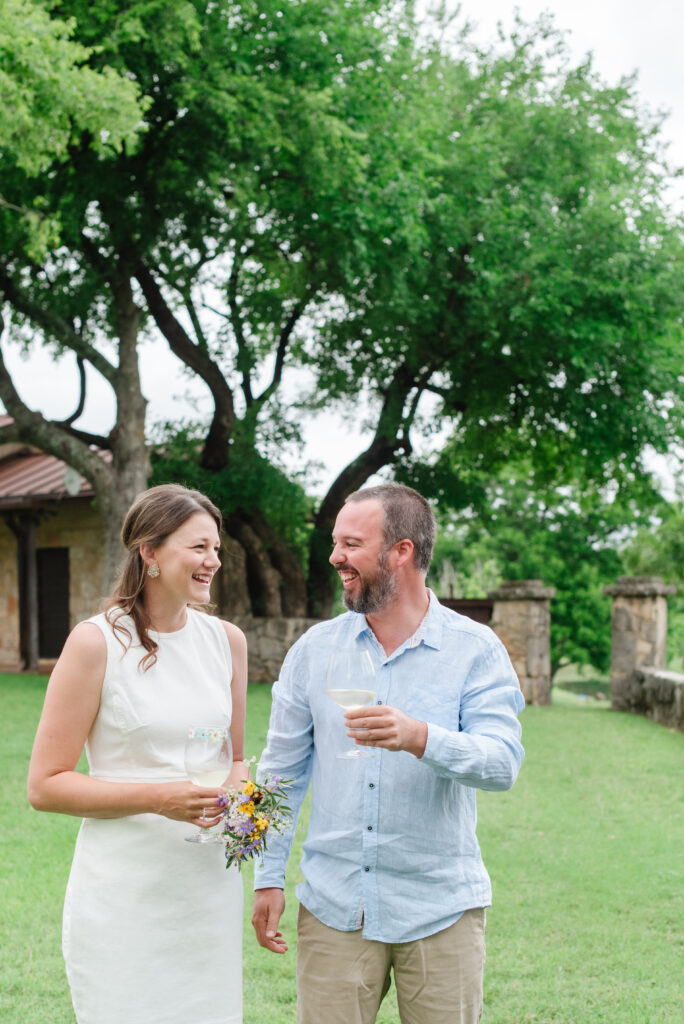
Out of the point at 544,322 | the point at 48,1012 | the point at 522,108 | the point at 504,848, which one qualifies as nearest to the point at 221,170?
the point at 544,322

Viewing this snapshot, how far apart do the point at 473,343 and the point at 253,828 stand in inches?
641

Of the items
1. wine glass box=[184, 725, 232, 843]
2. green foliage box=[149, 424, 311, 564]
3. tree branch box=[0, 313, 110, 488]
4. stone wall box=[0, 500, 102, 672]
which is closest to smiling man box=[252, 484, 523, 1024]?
wine glass box=[184, 725, 232, 843]

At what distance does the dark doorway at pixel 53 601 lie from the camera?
21.3 meters

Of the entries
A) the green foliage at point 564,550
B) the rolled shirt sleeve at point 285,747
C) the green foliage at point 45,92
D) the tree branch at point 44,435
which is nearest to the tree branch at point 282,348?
the tree branch at point 44,435

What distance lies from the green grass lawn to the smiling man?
2186 millimetres

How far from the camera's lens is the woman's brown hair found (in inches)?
112

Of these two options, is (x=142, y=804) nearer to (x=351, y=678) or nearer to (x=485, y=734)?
(x=351, y=678)

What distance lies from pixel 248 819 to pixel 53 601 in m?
19.6

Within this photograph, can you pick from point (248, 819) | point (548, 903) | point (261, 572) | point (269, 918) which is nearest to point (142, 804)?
point (248, 819)

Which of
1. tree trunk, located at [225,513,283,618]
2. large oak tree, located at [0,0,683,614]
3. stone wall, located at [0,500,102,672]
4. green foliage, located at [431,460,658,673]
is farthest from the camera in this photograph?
green foliage, located at [431,460,658,673]

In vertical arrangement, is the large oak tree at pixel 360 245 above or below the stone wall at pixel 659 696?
above

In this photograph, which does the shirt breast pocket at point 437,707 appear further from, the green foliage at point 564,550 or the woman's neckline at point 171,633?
the green foliage at point 564,550

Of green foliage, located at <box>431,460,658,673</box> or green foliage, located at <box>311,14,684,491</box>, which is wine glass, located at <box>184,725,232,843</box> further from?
green foliage, located at <box>431,460,658,673</box>

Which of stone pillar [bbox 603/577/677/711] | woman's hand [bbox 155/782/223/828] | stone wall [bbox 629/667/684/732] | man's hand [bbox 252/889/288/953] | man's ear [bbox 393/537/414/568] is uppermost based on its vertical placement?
man's ear [bbox 393/537/414/568]
